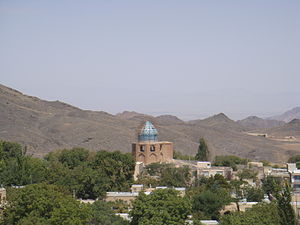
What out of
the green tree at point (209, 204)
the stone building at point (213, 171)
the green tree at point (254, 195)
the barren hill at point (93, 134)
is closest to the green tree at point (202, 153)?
the stone building at point (213, 171)

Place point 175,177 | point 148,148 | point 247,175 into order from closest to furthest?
point 175,177, point 247,175, point 148,148

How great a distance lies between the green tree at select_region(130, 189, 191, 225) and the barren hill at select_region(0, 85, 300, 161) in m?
44.4

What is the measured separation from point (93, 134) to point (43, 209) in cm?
5420

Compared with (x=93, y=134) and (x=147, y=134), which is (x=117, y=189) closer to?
(x=147, y=134)

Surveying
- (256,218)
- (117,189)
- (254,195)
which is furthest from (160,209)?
(117,189)

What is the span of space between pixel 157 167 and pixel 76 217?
70.1 ft

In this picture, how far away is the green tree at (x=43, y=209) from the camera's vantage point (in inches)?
976

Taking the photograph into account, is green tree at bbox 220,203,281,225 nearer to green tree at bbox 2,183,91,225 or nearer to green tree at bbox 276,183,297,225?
green tree at bbox 276,183,297,225

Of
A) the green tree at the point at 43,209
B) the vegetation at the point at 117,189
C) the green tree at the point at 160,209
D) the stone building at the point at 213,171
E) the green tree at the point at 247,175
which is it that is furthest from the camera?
the stone building at the point at 213,171

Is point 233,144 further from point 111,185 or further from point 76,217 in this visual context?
point 76,217

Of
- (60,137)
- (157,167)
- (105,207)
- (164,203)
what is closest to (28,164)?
(157,167)

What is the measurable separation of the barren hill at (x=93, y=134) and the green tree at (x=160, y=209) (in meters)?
44.4

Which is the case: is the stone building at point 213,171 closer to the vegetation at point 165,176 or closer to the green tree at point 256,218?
the vegetation at point 165,176

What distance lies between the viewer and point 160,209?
27.0 meters
